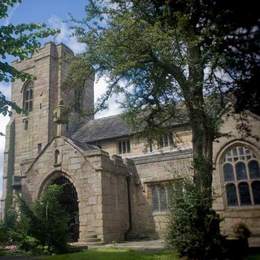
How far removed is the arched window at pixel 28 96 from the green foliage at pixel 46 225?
24287mm

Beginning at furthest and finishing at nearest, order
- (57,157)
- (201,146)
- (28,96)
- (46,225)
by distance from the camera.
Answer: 1. (28,96)
2. (57,157)
3. (46,225)
4. (201,146)

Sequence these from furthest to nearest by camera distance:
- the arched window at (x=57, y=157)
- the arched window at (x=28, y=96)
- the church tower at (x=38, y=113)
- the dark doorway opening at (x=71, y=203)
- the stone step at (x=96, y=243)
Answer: the arched window at (x=28, y=96) < the church tower at (x=38, y=113) < the arched window at (x=57, y=157) < the dark doorway opening at (x=71, y=203) < the stone step at (x=96, y=243)

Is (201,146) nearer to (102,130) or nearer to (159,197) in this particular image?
(159,197)

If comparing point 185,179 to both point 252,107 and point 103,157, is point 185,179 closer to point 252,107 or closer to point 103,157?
point 252,107

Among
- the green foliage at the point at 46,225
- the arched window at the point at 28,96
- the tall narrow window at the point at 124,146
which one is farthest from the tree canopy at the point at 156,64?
the arched window at the point at 28,96

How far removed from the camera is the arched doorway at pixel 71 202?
872 inches

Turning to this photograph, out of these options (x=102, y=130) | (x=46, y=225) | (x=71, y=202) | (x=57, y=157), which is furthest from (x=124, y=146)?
(x=46, y=225)

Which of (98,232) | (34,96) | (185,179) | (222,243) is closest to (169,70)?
(185,179)

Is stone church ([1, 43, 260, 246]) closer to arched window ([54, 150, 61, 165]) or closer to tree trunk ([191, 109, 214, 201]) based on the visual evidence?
arched window ([54, 150, 61, 165])

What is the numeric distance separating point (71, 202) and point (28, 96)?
20737 millimetres

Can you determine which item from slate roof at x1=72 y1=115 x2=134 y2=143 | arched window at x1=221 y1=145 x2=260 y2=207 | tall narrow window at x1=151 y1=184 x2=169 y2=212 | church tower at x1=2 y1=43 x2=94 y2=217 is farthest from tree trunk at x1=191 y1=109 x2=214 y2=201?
church tower at x1=2 y1=43 x2=94 y2=217

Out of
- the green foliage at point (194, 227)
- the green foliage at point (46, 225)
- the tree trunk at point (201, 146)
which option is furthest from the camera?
the green foliage at point (46, 225)

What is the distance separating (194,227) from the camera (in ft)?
39.5

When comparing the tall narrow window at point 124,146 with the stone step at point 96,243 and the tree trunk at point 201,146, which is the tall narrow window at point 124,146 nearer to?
the stone step at point 96,243
